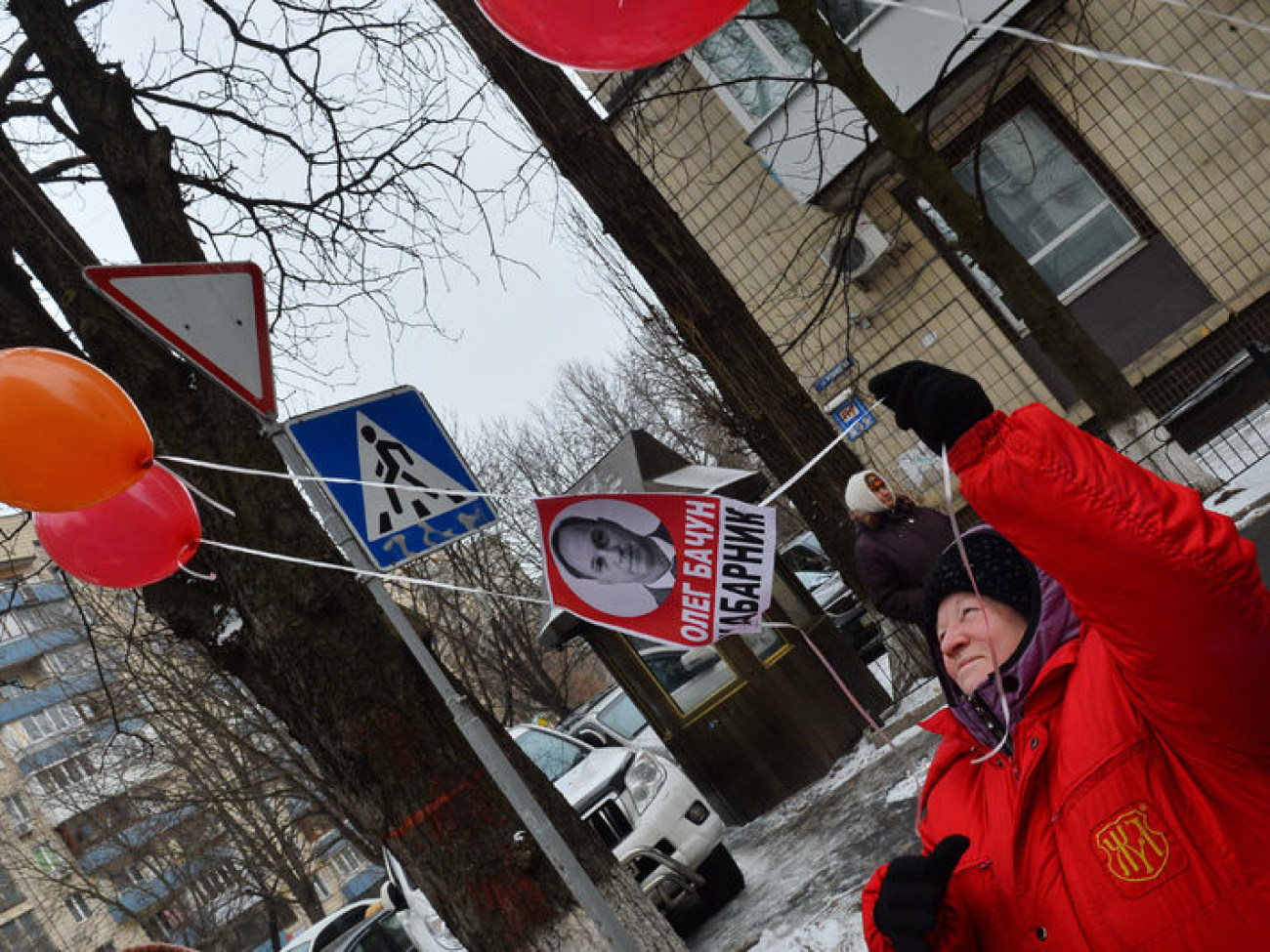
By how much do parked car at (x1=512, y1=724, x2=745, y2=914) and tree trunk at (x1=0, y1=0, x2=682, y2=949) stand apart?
3.15 metres

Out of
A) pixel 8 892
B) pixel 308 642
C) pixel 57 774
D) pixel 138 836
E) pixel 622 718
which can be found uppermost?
pixel 57 774

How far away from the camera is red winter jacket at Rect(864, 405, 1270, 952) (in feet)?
5.32

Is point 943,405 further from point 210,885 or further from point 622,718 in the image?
point 210,885

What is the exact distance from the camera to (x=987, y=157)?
13727mm

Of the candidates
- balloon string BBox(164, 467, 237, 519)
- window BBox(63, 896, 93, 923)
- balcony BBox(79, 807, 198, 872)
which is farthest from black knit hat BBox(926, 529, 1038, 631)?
window BBox(63, 896, 93, 923)

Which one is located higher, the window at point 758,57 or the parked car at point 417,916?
the window at point 758,57

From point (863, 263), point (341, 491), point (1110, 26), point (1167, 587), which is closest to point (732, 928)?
point (341, 491)

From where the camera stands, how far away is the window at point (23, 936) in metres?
40.5

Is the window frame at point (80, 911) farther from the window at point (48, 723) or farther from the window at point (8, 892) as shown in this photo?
the window at point (48, 723)

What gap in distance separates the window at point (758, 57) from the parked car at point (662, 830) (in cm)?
917

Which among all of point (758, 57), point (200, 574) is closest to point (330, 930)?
point (200, 574)

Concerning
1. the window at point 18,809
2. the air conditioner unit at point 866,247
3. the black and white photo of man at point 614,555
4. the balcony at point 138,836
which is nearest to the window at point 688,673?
the black and white photo of man at point 614,555

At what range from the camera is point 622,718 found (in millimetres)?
14594

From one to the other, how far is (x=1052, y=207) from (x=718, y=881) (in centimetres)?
1010
